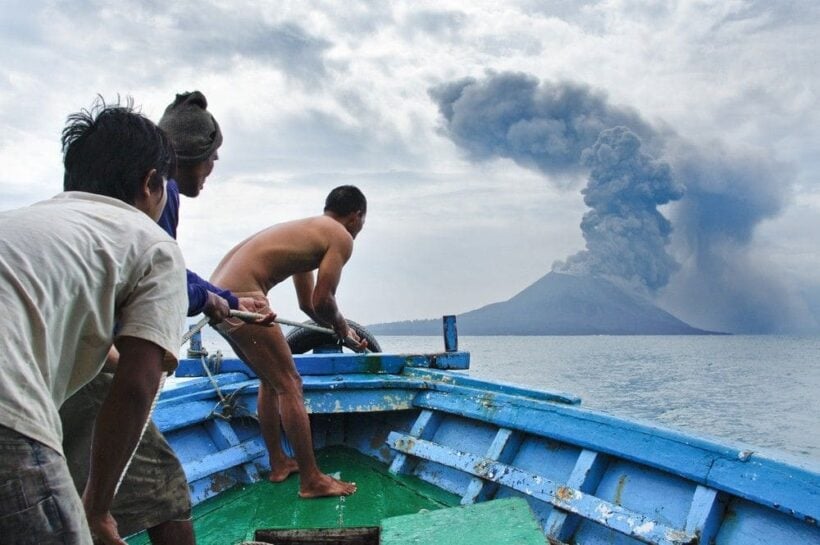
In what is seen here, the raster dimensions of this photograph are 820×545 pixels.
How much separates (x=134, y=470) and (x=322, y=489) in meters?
1.70

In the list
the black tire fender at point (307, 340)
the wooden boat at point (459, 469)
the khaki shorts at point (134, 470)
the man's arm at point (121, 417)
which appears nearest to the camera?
the man's arm at point (121, 417)

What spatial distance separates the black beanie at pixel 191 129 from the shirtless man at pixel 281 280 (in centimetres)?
96

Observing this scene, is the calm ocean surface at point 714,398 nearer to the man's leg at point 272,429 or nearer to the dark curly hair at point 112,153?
the man's leg at point 272,429

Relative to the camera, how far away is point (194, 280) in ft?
7.88

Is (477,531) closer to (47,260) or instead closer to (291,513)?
(291,513)

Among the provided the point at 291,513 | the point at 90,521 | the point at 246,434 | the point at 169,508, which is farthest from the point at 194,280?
the point at 246,434

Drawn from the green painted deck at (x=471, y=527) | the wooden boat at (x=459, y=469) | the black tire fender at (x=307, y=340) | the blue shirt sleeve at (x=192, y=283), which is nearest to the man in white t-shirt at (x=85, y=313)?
the blue shirt sleeve at (x=192, y=283)

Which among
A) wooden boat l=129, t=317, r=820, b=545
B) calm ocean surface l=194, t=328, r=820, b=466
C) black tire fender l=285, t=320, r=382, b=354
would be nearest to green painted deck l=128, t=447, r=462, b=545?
wooden boat l=129, t=317, r=820, b=545

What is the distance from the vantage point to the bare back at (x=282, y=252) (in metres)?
3.98

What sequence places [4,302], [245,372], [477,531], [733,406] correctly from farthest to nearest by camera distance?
1. [733,406]
2. [245,372]
3. [477,531]
4. [4,302]

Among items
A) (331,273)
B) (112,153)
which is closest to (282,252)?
(331,273)

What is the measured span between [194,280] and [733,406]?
90.3ft

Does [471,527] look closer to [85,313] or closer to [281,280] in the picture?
[85,313]

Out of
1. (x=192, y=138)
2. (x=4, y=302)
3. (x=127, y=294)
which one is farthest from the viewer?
(x=192, y=138)
